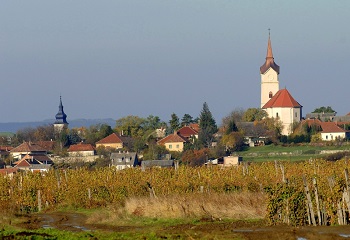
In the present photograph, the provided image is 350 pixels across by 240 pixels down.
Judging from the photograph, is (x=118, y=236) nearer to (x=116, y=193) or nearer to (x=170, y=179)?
Answer: (x=116, y=193)

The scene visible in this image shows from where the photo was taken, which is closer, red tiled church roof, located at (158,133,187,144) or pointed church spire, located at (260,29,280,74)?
red tiled church roof, located at (158,133,187,144)

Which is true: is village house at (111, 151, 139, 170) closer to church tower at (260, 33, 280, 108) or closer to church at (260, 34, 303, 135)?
church at (260, 34, 303, 135)

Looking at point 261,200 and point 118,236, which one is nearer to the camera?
point 118,236

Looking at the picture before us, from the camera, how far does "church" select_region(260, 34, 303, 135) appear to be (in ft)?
447

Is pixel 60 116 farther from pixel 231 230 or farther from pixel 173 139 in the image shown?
pixel 231 230

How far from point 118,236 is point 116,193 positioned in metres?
19.7

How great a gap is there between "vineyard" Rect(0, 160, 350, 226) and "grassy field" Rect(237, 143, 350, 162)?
120 feet

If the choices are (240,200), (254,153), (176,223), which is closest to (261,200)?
(240,200)

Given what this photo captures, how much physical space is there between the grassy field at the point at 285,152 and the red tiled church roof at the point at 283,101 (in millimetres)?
25190

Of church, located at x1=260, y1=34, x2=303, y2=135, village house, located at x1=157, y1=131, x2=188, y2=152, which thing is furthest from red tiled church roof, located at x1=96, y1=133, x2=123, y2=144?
church, located at x1=260, y1=34, x2=303, y2=135

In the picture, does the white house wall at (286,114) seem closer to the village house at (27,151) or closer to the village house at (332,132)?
the village house at (332,132)

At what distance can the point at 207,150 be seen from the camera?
354 ft

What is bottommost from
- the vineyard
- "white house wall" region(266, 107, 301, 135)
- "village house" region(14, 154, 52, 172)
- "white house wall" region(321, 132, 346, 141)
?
the vineyard

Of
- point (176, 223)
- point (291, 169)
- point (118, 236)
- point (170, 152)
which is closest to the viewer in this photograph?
point (118, 236)
